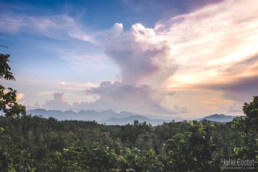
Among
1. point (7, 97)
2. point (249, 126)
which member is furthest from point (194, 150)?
point (7, 97)

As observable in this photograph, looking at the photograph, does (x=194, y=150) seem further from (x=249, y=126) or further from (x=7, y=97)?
(x=7, y=97)

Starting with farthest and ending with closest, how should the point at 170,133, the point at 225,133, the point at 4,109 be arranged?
the point at 170,133 → the point at 225,133 → the point at 4,109

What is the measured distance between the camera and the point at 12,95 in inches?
301

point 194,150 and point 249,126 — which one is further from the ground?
point 249,126

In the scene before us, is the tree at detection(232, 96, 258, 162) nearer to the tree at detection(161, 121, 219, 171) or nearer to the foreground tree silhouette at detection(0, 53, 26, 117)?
the tree at detection(161, 121, 219, 171)

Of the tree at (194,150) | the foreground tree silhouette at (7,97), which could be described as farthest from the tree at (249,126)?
the foreground tree silhouette at (7,97)

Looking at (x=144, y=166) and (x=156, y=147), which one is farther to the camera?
(x=156, y=147)

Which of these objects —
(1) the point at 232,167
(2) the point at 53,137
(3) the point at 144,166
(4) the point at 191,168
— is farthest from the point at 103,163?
(2) the point at 53,137

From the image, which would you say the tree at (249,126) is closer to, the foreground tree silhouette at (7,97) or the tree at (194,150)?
the tree at (194,150)

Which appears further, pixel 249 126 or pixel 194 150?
pixel 249 126

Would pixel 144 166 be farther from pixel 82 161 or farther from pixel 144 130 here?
pixel 144 130

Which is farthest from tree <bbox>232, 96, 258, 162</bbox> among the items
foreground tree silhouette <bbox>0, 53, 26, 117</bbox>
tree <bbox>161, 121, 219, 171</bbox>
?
foreground tree silhouette <bbox>0, 53, 26, 117</bbox>

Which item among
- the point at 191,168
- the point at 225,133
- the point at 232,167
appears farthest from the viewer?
the point at 225,133

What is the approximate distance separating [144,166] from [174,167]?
71.2 inches
